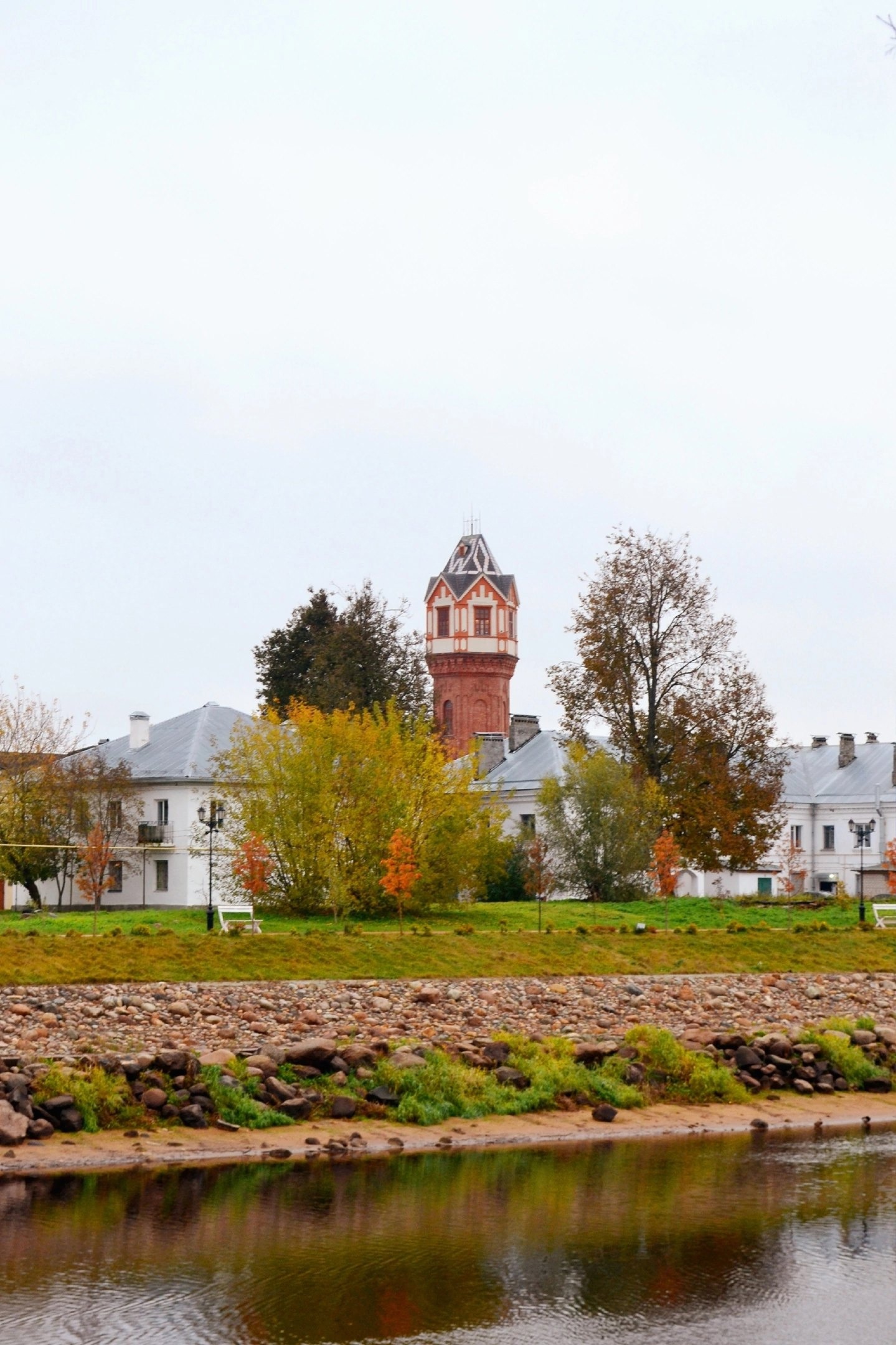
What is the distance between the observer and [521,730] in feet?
246

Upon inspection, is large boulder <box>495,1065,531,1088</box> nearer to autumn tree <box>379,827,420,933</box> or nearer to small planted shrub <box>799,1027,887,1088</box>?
small planted shrub <box>799,1027,887,1088</box>

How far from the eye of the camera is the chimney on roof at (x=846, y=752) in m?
75.9

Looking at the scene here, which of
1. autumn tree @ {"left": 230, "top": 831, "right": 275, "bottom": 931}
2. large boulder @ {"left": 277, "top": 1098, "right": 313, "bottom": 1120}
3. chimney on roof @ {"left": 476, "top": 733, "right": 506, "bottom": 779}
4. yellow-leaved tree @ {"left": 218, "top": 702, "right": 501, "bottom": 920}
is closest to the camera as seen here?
large boulder @ {"left": 277, "top": 1098, "right": 313, "bottom": 1120}

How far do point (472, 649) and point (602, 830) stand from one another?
3899 cm

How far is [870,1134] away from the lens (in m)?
23.2

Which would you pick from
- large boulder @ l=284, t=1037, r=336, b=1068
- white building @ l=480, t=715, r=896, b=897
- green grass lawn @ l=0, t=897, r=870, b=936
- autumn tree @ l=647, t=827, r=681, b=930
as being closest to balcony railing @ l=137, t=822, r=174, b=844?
green grass lawn @ l=0, t=897, r=870, b=936

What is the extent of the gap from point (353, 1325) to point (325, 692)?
51.0 m

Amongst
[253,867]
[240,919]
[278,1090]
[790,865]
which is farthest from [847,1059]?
[790,865]

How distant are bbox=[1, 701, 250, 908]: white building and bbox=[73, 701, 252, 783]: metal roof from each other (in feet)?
0.14

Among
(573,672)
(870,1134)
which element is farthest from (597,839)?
(870,1134)

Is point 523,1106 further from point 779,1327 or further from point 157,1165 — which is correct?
point 779,1327

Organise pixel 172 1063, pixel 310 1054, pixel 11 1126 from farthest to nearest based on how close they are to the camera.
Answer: pixel 310 1054
pixel 172 1063
pixel 11 1126

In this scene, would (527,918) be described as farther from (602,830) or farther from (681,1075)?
(681,1075)

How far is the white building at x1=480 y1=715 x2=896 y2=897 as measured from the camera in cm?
6750
